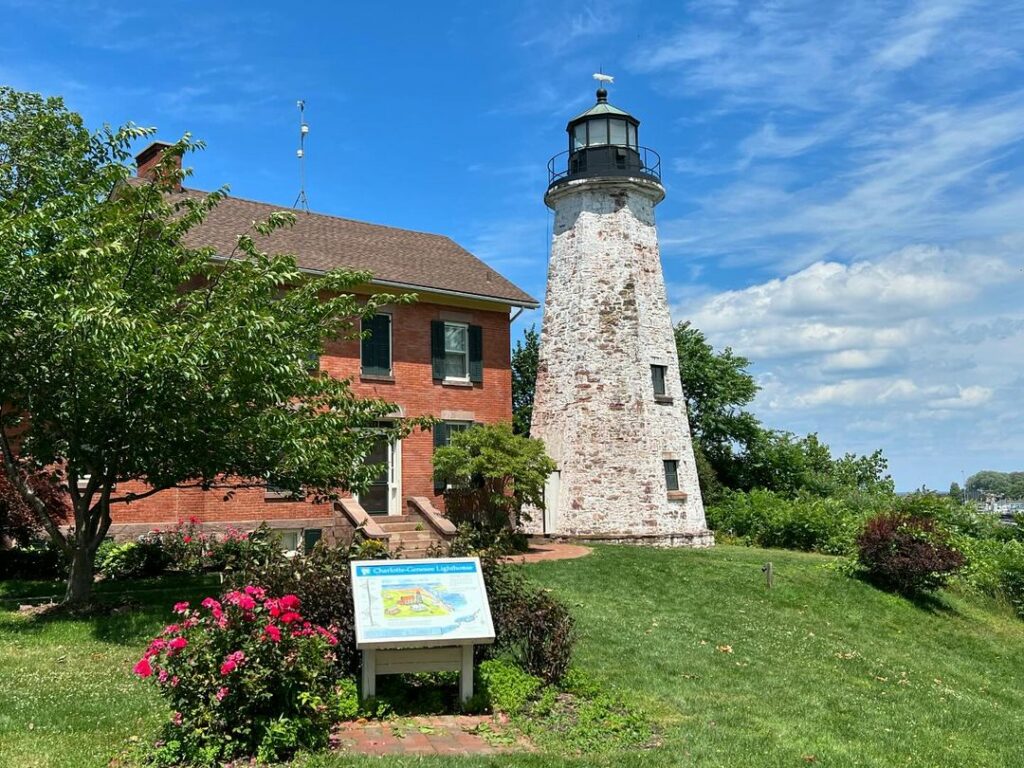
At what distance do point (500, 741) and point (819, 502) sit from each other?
22.1 meters

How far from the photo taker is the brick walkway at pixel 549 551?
18.1 m

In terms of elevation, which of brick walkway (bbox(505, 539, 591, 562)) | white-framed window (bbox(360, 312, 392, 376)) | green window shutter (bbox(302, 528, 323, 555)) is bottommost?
brick walkway (bbox(505, 539, 591, 562))

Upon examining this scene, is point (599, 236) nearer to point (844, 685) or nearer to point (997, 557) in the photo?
point (997, 557)

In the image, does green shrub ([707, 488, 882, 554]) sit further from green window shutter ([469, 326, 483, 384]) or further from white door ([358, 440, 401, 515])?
white door ([358, 440, 401, 515])

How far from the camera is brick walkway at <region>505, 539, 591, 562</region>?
18.1 meters

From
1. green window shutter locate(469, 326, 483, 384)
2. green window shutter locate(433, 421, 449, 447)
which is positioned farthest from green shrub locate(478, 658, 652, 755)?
green window shutter locate(469, 326, 483, 384)

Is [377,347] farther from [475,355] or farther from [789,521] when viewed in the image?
[789,521]

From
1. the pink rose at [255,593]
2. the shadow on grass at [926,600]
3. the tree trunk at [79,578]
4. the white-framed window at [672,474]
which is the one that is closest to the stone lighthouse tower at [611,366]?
the white-framed window at [672,474]

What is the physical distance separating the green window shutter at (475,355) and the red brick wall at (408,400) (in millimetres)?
160

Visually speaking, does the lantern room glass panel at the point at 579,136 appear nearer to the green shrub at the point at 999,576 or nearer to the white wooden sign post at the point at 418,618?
the green shrub at the point at 999,576

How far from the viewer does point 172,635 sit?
22.1 ft

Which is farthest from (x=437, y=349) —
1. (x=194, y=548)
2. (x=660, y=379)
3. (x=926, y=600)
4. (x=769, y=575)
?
(x=926, y=600)

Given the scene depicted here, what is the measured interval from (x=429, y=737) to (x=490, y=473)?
11.6 metres

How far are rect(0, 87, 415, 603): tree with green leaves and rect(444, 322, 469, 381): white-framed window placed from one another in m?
8.42
